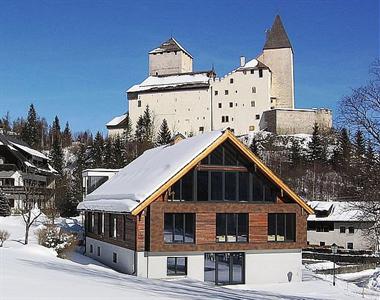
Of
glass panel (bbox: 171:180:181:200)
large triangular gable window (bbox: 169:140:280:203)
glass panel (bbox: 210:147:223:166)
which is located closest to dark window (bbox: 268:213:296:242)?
large triangular gable window (bbox: 169:140:280:203)

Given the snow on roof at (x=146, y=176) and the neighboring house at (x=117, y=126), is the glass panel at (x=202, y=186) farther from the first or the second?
the neighboring house at (x=117, y=126)

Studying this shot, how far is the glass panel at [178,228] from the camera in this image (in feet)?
75.6

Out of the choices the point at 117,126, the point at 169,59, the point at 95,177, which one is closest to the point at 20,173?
the point at 95,177

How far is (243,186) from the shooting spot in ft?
80.6

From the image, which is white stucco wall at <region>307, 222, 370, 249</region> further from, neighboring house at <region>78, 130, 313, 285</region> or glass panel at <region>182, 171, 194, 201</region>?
glass panel at <region>182, 171, 194, 201</region>

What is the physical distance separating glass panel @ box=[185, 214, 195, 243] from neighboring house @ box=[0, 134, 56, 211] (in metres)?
25.2

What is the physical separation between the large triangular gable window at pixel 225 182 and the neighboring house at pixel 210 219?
0.15ft

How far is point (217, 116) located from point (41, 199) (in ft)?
195

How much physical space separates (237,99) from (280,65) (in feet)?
38.2

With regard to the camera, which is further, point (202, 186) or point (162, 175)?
point (202, 186)

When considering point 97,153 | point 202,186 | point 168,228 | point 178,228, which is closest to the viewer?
point 168,228

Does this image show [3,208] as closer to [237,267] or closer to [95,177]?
[95,177]

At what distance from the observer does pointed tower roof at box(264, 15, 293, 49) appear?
10575cm

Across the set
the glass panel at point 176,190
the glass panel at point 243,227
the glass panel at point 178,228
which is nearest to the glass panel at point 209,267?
the glass panel at point 178,228
